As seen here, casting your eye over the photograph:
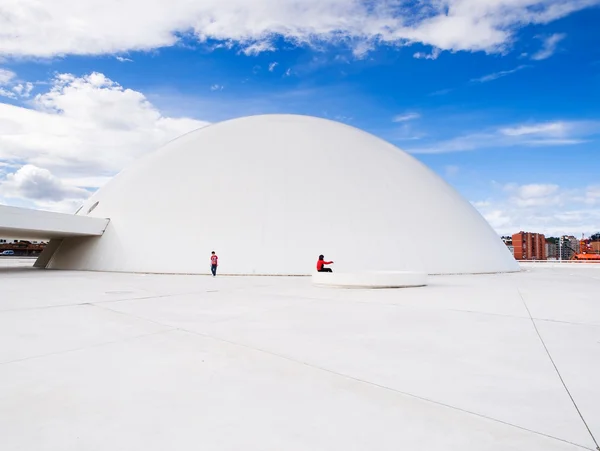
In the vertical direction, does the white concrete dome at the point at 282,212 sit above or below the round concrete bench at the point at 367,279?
above

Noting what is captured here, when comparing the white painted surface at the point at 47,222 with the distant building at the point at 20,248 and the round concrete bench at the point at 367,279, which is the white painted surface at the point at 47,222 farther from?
the distant building at the point at 20,248

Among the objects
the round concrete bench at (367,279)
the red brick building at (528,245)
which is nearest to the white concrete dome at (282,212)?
the round concrete bench at (367,279)

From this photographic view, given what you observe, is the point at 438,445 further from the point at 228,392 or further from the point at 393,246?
the point at 393,246

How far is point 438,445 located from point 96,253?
78.7ft

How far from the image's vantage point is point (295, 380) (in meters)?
3.92

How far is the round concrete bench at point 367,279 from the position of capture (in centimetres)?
1331

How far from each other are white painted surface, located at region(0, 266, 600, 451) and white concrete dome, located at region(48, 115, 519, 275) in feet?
37.2

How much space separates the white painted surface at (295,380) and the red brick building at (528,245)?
106m

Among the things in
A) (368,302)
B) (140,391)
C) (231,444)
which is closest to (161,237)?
(368,302)

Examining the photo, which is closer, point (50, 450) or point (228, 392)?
point (50, 450)

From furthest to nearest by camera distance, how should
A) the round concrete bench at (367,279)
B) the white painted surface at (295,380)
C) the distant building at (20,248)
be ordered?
1. the distant building at (20,248)
2. the round concrete bench at (367,279)
3. the white painted surface at (295,380)

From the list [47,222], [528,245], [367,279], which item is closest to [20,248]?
[47,222]

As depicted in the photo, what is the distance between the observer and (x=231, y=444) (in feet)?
8.80

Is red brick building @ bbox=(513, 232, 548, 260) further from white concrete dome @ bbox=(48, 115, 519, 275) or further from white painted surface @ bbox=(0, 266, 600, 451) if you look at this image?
white painted surface @ bbox=(0, 266, 600, 451)
